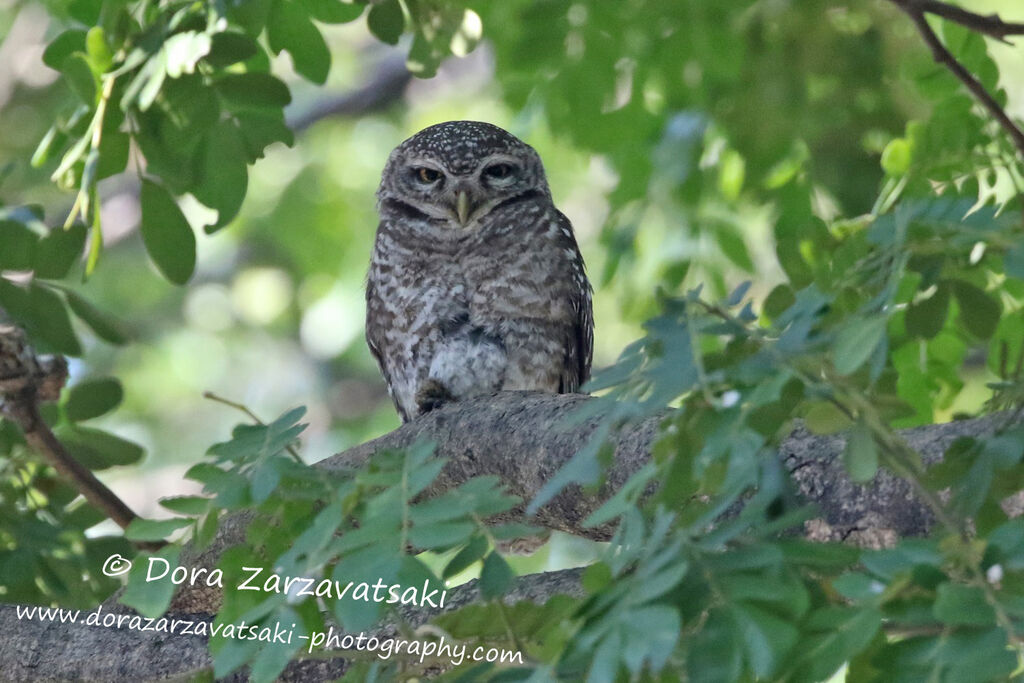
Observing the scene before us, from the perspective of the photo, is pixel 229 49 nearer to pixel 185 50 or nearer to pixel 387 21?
pixel 185 50

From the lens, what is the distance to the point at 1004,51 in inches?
249

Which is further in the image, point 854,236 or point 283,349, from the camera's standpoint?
point 283,349

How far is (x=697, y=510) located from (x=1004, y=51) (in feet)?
19.1

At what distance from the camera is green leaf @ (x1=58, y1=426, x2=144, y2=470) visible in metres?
2.89

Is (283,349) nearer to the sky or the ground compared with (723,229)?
nearer to the ground

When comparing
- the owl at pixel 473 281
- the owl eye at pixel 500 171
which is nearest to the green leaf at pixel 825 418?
the owl at pixel 473 281

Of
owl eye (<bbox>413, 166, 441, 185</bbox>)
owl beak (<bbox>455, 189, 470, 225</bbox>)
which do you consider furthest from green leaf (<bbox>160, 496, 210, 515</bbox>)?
owl eye (<bbox>413, 166, 441, 185</bbox>)

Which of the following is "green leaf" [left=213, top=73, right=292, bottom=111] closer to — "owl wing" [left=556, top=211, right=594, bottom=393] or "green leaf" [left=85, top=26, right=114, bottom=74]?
"green leaf" [left=85, top=26, right=114, bottom=74]

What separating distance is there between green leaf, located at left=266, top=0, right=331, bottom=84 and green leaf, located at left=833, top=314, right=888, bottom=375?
172 cm

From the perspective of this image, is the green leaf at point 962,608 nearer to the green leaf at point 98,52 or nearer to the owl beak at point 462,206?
the green leaf at point 98,52

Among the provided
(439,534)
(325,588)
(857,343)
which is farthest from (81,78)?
(857,343)

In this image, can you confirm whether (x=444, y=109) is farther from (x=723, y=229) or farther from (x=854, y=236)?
(x=854, y=236)

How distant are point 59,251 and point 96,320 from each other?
0.27 meters

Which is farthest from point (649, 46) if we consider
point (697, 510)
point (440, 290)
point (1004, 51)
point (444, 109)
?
point (444, 109)
